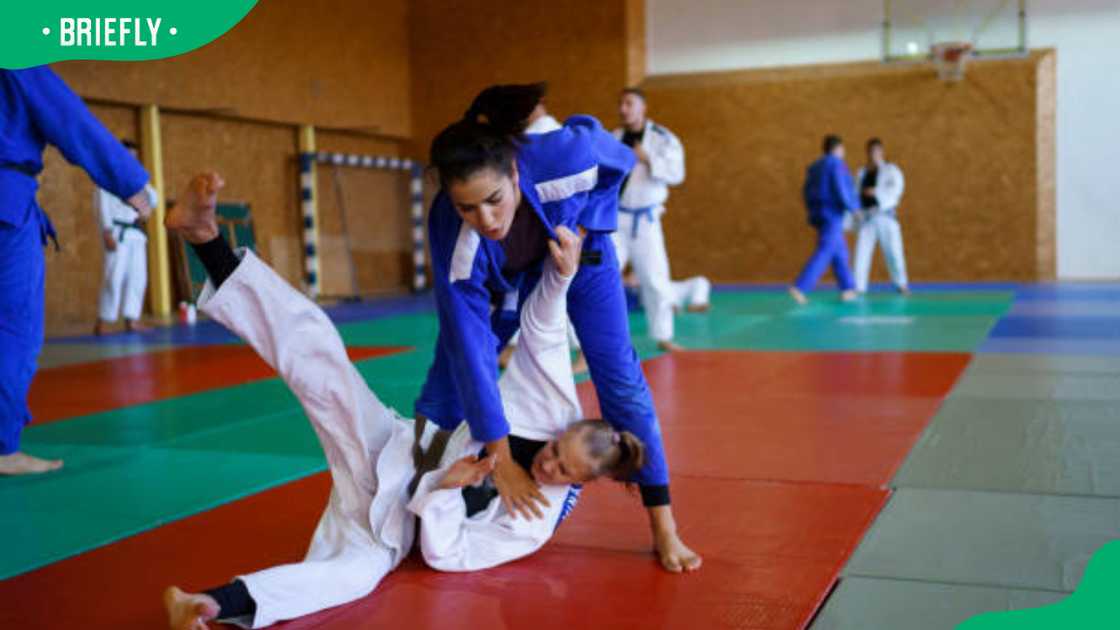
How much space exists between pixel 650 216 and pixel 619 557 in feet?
16.2

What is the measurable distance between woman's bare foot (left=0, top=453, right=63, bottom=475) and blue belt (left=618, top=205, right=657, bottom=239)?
4383 millimetres

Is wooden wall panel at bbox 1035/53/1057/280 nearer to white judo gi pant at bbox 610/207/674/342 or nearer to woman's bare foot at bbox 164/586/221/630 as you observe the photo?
white judo gi pant at bbox 610/207/674/342

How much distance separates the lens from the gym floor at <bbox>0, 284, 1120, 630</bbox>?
2.54 m

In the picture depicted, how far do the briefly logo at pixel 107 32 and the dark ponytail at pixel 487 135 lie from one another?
5.53 m

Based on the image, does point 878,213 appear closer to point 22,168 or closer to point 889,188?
point 889,188

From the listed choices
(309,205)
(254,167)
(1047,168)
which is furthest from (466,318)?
(1047,168)

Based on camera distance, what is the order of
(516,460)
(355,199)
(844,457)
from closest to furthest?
(516,460)
(844,457)
(355,199)

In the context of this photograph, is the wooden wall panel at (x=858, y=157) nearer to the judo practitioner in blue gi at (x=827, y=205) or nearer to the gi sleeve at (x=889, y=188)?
the gi sleeve at (x=889, y=188)

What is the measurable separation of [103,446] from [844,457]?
3.10 metres

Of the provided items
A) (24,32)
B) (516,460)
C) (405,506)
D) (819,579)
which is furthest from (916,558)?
(24,32)

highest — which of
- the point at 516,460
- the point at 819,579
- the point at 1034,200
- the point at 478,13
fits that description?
the point at 478,13

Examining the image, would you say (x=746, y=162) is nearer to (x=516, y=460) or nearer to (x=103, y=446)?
(x=103, y=446)

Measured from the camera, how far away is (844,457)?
13.3 ft

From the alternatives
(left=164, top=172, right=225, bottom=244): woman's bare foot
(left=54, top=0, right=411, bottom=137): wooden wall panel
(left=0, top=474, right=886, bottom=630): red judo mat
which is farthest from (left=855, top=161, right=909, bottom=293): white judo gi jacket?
(left=164, top=172, right=225, bottom=244): woman's bare foot
